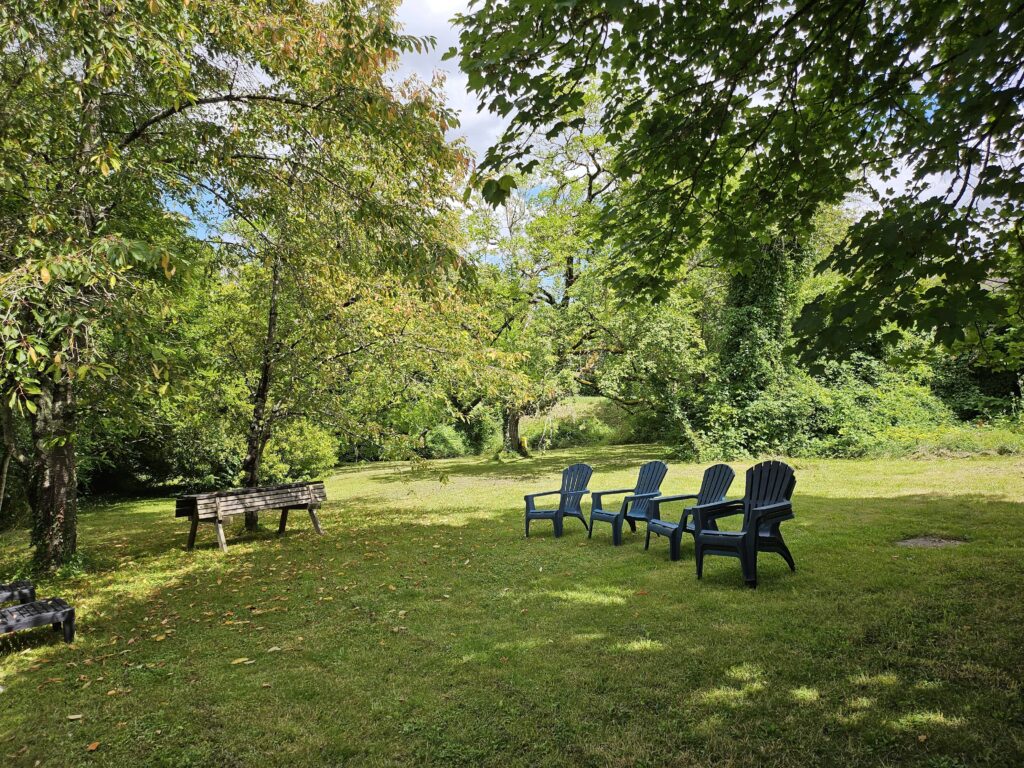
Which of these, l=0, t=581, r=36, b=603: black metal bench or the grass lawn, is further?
l=0, t=581, r=36, b=603: black metal bench

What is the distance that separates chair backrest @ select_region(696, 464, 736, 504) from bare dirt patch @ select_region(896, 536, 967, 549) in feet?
5.54

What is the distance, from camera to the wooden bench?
7469mm

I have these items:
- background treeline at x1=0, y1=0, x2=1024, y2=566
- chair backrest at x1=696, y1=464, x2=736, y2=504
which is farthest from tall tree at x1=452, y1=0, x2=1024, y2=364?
chair backrest at x1=696, y1=464, x2=736, y2=504

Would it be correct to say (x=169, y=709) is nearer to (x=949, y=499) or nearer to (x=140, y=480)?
(x=949, y=499)

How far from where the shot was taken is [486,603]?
16.1ft

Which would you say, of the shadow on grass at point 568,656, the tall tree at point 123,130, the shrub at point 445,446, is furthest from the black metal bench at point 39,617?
the shrub at point 445,446

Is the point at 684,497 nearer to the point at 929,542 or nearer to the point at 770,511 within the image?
the point at 770,511

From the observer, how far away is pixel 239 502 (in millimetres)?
7676

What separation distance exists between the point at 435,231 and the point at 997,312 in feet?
14.4

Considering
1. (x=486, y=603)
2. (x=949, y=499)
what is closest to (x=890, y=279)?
(x=486, y=603)

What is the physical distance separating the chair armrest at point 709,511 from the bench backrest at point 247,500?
5467 millimetres

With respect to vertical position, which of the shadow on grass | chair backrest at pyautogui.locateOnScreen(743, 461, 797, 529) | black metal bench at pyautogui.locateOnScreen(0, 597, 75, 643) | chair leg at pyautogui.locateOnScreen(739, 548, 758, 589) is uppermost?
chair backrest at pyautogui.locateOnScreen(743, 461, 797, 529)

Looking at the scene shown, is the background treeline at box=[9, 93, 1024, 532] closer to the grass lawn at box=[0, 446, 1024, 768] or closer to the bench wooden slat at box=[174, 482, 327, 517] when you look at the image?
the bench wooden slat at box=[174, 482, 327, 517]

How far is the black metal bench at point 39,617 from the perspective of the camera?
13.2ft
